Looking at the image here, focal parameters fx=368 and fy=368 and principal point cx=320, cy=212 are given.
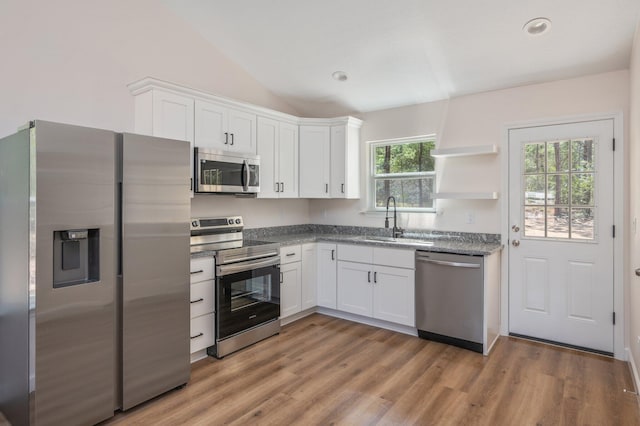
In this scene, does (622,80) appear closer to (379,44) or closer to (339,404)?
(379,44)

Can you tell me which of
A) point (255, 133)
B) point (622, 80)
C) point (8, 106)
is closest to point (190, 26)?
point (255, 133)

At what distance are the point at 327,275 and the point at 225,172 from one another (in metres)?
1.61

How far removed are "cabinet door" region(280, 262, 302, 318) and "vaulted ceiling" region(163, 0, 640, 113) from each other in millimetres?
2063

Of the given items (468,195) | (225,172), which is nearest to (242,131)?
(225,172)

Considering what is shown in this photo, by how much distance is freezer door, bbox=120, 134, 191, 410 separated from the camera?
2.26 metres

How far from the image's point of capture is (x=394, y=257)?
364cm

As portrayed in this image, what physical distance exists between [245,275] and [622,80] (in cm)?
358

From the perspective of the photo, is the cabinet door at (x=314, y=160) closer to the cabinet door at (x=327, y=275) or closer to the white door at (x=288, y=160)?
the white door at (x=288, y=160)

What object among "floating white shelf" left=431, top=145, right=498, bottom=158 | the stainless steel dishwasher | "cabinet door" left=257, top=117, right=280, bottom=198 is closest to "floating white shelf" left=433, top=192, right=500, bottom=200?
"floating white shelf" left=431, top=145, right=498, bottom=158

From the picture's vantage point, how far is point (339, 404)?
240 centimetres

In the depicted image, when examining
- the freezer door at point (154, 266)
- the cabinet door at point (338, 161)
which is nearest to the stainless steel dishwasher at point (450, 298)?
the cabinet door at point (338, 161)

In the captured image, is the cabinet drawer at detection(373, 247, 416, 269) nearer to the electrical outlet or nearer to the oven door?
the electrical outlet

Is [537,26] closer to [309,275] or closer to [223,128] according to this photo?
[223,128]

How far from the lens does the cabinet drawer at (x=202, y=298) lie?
2.93 metres
